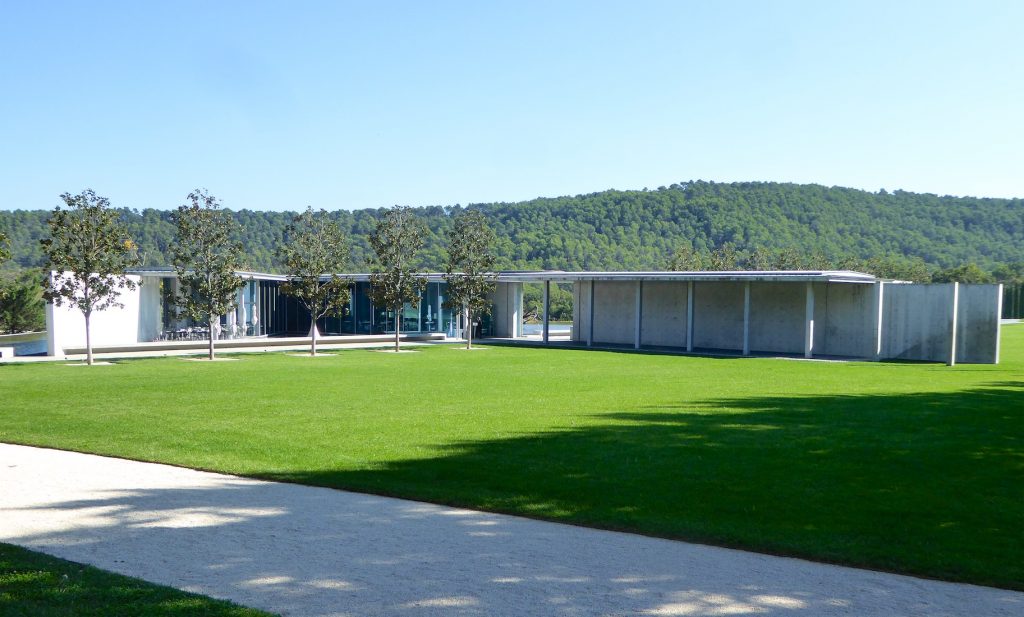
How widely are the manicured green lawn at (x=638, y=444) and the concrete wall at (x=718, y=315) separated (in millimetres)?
15251

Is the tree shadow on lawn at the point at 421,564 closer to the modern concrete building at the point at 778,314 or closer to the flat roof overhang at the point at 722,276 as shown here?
the flat roof overhang at the point at 722,276

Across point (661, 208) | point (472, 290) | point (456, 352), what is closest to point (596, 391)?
point (456, 352)

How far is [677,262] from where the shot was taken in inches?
2542

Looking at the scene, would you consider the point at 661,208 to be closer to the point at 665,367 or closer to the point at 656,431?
the point at 665,367

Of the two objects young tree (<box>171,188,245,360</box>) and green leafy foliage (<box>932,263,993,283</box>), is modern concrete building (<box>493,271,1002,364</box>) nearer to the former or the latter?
young tree (<box>171,188,245,360</box>)

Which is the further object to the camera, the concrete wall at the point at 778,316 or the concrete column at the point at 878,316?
the concrete wall at the point at 778,316

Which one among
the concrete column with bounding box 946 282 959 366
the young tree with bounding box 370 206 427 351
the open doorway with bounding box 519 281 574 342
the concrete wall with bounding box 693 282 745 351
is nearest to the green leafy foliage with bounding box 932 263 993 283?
the open doorway with bounding box 519 281 574 342

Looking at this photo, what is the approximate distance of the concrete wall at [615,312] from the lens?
137 feet

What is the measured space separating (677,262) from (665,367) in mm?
37500

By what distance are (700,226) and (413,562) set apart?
313 feet

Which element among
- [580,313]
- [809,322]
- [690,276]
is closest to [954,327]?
[809,322]

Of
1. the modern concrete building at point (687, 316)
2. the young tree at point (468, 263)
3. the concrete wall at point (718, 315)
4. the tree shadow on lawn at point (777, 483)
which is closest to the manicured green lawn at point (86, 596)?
the tree shadow on lawn at point (777, 483)

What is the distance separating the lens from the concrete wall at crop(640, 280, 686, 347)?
132 feet

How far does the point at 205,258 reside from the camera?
3003cm
